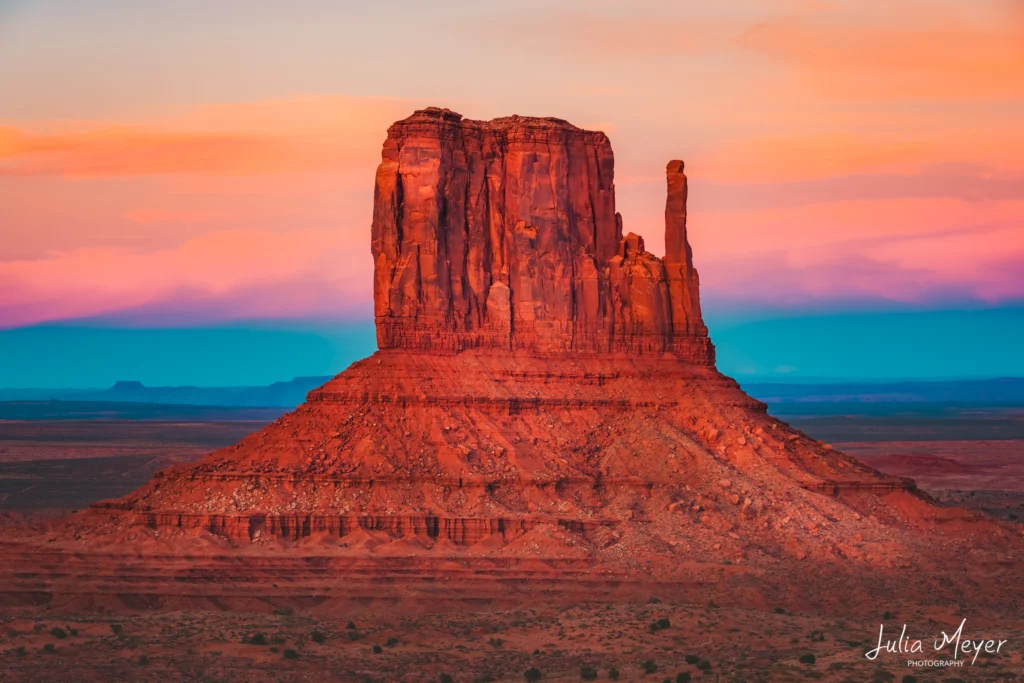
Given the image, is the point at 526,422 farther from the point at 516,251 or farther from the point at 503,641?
the point at 503,641

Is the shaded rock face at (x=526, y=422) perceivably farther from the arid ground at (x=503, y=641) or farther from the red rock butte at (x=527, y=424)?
the arid ground at (x=503, y=641)

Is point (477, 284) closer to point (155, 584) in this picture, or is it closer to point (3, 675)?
point (155, 584)

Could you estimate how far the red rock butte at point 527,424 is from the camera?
8394cm

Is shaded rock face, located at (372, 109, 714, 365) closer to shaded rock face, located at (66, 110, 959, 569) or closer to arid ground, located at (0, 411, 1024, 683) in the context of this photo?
shaded rock face, located at (66, 110, 959, 569)

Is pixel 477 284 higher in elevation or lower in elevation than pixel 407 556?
higher

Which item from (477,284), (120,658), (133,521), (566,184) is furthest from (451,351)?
(120,658)

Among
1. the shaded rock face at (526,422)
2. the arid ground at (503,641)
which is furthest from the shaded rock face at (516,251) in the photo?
the arid ground at (503,641)

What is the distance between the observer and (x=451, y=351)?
9181cm

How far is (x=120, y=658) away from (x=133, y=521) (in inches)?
672

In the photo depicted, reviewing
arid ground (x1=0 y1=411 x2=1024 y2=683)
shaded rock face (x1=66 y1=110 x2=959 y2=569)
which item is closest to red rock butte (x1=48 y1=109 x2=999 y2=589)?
shaded rock face (x1=66 y1=110 x2=959 y2=569)

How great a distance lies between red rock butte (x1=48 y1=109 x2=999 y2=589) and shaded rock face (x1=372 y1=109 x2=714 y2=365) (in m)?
0.11

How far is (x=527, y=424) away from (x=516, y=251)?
9.20 metres

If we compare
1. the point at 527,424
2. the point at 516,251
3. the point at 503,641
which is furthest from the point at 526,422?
the point at 503,641

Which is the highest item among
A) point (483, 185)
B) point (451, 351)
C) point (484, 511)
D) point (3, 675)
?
point (483, 185)
